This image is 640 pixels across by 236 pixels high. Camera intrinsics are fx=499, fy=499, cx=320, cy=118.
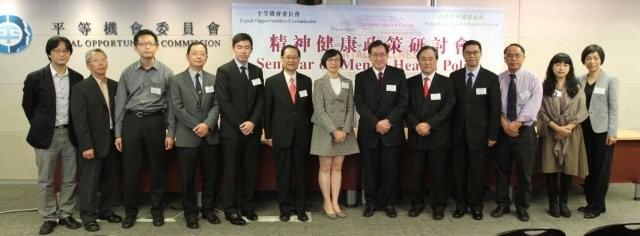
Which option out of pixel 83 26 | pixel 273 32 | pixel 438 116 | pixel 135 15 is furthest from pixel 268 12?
pixel 438 116

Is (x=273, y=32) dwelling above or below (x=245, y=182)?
above

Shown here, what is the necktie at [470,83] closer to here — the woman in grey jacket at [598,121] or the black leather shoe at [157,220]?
the woman in grey jacket at [598,121]

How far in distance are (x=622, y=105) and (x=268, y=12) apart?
4165 mm

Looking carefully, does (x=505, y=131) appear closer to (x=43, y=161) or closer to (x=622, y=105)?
(x=622, y=105)

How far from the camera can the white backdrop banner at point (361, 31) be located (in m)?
5.34

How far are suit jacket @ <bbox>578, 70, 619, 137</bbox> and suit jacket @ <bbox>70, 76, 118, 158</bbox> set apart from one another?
149 inches

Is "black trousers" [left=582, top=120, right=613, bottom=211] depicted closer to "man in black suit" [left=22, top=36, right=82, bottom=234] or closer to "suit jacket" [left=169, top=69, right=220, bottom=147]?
"suit jacket" [left=169, top=69, right=220, bottom=147]

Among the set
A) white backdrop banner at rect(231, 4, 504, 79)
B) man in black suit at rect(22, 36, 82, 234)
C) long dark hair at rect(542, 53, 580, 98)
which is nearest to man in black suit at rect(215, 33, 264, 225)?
man in black suit at rect(22, 36, 82, 234)

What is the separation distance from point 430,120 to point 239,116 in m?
1.50

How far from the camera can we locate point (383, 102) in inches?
157

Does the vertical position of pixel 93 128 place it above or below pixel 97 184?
above

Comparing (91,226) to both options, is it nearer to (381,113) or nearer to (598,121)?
(381,113)

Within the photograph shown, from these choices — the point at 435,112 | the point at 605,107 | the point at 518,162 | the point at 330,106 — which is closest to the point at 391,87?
the point at 435,112

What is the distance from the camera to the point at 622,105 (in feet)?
18.8
